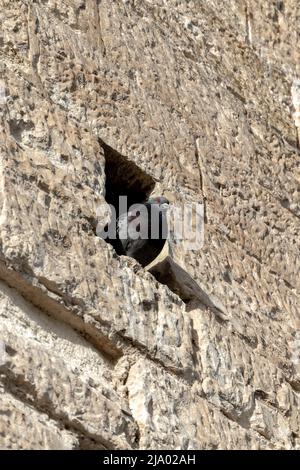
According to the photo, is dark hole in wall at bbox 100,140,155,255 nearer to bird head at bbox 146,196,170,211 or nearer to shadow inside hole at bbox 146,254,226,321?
bird head at bbox 146,196,170,211

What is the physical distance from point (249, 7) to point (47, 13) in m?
1.83

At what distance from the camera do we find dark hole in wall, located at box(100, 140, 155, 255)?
4121 mm

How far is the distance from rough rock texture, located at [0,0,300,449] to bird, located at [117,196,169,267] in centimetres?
11

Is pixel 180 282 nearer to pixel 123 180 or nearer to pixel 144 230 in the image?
pixel 144 230

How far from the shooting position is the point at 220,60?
5234 millimetres

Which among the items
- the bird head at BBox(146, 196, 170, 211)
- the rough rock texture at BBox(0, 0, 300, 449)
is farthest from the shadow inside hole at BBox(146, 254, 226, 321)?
the bird head at BBox(146, 196, 170, 211)

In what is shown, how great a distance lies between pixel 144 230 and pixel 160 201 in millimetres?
179

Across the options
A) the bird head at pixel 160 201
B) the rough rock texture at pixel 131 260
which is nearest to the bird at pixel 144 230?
the bird head at pixel 160 201

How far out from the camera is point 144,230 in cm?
405

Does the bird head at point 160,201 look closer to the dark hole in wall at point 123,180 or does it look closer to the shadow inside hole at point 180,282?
the dark hole in wall at point 123,180

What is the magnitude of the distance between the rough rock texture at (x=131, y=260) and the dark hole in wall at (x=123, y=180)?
11 millimetres

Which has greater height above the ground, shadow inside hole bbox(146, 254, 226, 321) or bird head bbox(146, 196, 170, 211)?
bird head bbox(146, 196, 170, 211)

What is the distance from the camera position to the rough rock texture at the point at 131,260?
3.33 m

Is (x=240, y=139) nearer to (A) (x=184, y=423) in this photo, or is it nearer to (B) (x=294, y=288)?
(B) (x=294, y=288)
